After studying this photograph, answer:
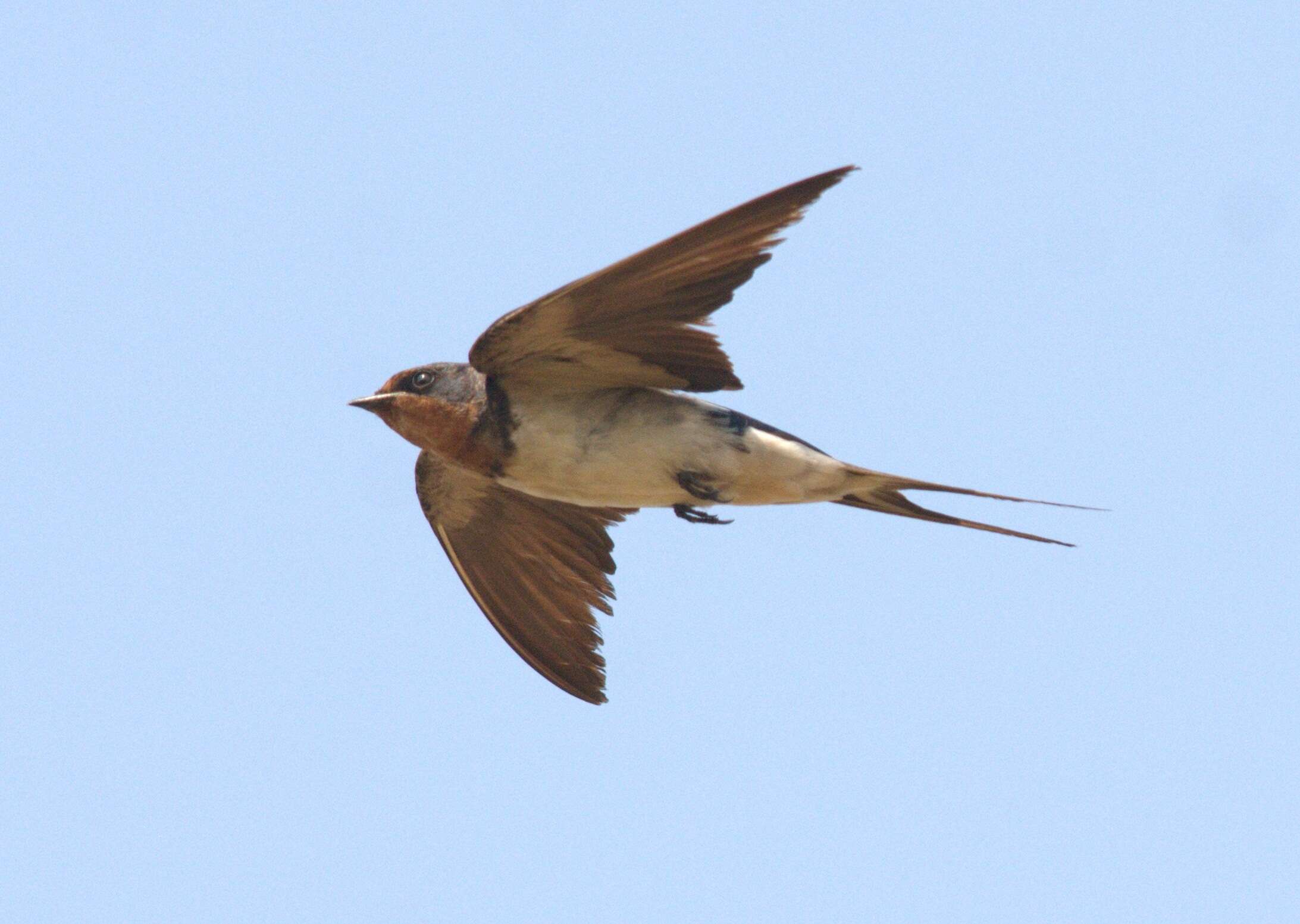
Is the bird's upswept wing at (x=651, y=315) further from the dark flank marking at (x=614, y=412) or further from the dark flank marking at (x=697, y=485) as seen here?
the dark flank marking at (x=697, y=485)

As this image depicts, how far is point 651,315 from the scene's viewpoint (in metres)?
6.10

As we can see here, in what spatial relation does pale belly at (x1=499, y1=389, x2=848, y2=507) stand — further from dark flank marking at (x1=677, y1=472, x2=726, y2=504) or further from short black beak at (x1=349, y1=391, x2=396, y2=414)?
short black beak at (x1=349, y1=391, x2=396, y2=414)

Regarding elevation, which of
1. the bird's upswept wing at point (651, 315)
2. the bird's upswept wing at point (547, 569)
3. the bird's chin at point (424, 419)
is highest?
the bird's upswept wing at point (651, 315)

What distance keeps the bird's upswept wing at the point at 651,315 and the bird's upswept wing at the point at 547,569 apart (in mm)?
1004

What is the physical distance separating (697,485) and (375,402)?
1.13 metres

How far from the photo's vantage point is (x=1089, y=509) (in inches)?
218

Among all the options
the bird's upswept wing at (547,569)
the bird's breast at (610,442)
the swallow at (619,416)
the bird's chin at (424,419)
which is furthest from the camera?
the bird's upswept wing at (547,569)

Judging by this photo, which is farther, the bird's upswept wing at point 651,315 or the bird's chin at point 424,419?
the bird's chin at point 424,419

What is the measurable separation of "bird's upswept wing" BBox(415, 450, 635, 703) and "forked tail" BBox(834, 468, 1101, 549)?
107 centimetres

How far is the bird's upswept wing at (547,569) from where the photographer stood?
741 cm

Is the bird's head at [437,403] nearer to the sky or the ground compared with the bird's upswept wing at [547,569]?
nearer to the sky

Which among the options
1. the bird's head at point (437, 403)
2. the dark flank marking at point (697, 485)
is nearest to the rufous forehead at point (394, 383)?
the bird's head at point (437, 403)

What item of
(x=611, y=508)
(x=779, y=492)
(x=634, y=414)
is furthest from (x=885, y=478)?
(x=611, y=508)

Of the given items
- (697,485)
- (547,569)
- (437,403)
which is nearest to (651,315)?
(697,485)
